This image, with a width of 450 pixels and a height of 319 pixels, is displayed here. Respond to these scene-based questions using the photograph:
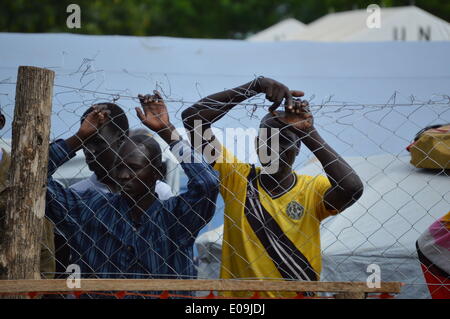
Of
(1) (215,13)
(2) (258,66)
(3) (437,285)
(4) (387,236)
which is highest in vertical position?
(1) (215,13)

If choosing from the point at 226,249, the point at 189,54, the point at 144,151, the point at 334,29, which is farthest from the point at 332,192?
the point at 334,29

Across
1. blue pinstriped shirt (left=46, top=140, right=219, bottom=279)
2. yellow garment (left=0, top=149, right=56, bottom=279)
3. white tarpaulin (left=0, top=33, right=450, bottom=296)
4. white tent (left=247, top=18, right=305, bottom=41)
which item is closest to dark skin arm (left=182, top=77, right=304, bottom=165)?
blue pinstriped shirt (left=46, top=140, right=219, bottom=279)

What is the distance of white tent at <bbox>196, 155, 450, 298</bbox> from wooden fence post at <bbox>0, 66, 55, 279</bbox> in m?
0.95

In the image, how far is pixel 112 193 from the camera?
3.04 metres

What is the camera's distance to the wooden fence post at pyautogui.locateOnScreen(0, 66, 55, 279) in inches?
101

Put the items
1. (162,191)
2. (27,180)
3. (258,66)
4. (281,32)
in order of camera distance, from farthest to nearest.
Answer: (281,32), (258,66), (162,191), (27,180)

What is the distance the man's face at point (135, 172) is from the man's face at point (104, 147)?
0.05m

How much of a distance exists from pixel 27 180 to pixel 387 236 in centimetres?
190

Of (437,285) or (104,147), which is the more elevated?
(104,147)

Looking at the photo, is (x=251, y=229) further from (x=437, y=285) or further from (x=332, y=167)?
(x=437, y=285)

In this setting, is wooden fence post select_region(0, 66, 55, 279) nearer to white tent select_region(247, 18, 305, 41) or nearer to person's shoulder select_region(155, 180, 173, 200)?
person's shoulder select_region(155, 180, 173, 200)

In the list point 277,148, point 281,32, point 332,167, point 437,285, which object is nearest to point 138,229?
point 277,148

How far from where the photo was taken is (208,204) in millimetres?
2852

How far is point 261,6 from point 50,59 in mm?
16546
